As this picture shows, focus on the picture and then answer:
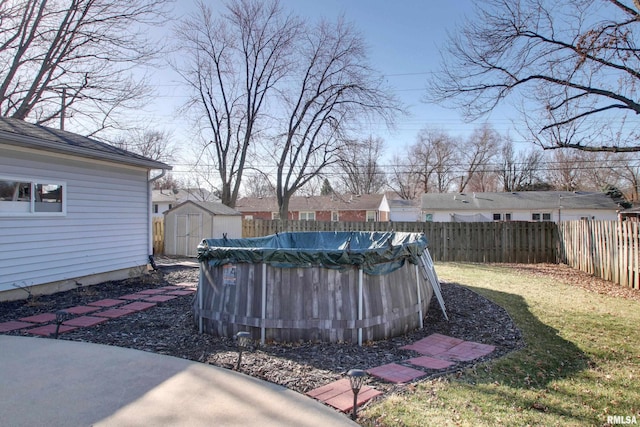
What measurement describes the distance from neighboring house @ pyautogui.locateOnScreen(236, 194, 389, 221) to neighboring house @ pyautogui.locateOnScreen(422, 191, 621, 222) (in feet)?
24.7

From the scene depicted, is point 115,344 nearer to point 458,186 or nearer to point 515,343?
point 515,343

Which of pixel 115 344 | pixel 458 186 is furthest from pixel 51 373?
pixel 458 186

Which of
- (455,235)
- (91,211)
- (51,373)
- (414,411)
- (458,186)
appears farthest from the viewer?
(458,186)

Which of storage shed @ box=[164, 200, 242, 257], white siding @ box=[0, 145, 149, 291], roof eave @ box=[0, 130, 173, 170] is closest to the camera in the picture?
roof eave @ box=[0, 130, 173, 170]

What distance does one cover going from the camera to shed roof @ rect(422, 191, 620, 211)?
93.2ft

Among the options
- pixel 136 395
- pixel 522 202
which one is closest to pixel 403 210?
pixel 522 202

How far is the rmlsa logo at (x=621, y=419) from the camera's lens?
294cm

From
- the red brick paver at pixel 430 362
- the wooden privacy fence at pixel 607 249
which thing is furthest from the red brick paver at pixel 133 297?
the wooden privacy fence at pixel 607 249

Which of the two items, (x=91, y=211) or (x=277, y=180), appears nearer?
(x=91, y=211)

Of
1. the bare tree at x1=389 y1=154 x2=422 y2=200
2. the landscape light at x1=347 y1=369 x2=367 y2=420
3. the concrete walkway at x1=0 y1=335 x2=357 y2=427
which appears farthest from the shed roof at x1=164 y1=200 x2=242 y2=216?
the bare tree at x1=389 y1=154 x2=422 y2=200

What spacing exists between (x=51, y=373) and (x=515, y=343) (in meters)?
5.09

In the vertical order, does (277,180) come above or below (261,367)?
above

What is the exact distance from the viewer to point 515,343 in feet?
15.6

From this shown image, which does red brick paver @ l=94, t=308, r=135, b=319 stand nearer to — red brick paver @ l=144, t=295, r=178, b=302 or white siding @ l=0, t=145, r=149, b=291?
red brick paver @ l=144, t=295, r=178, b=302
